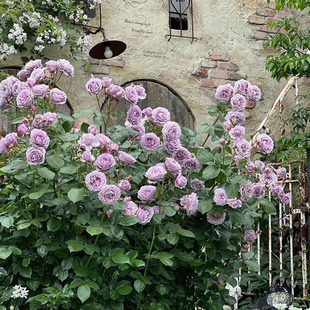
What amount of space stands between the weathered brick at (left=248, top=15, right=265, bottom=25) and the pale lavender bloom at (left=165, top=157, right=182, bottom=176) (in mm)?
4577

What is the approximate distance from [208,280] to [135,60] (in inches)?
150

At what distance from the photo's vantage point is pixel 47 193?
2.68 meters

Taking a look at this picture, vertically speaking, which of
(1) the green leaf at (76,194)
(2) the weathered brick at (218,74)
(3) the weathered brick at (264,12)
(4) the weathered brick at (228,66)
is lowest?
(2) the weathered brick at (218,74)

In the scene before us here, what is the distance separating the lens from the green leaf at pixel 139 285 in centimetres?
261

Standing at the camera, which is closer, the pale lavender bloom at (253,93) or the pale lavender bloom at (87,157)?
the pale lavender bloom at (87,157)

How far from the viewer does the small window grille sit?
260 inches

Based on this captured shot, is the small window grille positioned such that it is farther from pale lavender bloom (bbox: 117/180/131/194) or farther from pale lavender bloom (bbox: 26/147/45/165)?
pale lavender bloom (bbox: 26/147/45/165)

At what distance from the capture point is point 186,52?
6.60 metres

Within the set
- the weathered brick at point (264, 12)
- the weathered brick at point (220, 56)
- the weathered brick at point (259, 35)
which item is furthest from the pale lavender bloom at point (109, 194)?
the weathered brick at point (264, 12)

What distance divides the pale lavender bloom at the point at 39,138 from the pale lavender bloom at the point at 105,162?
8.7 inches

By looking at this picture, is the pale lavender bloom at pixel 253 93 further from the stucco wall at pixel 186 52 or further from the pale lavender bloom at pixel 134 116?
the stucco wall at pixel 186 52

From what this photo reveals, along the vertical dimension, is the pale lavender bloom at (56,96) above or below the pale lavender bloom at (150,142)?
above

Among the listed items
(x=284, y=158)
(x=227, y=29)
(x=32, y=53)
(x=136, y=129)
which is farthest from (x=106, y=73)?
(x=136, y=129)

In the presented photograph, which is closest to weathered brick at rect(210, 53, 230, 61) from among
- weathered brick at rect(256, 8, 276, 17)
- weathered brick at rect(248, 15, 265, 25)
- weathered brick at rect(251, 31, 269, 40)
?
weathered brick at rect(251, 31, 269, 40)
